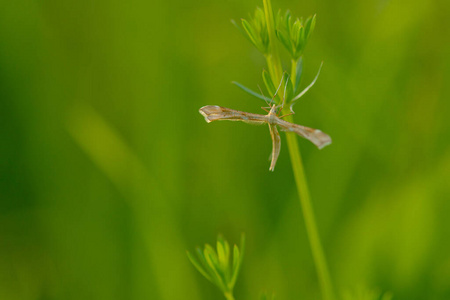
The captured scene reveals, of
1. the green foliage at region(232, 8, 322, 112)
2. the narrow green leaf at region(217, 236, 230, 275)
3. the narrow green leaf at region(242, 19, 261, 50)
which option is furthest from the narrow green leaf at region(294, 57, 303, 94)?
the narrow green leaf at region(217, 236, 230, 275)

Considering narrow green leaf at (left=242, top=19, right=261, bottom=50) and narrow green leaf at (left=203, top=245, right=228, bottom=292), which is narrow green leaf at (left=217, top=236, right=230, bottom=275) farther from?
narrow green leaf at (left=242, top=19, right=261, bottom=50)

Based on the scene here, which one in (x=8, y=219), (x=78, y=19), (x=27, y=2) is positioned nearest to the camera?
(x=8, y=219)

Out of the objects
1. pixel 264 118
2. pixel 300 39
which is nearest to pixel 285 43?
pixel 300 39

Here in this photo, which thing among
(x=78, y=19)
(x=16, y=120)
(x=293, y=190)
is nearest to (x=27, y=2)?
(x=78, y=19)

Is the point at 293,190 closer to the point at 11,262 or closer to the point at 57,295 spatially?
the point at 57,295

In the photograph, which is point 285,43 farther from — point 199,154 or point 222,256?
point 199,154

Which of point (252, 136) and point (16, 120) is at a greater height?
point (16, 120)
